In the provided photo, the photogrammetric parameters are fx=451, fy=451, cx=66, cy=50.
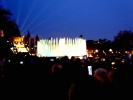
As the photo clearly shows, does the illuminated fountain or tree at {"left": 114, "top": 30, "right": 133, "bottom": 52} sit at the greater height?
tree at {"left": 114, "top": 30, "right": 133, "bottom": 52}

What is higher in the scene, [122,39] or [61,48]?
[122,39]

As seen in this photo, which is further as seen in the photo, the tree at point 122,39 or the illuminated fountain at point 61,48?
the tree at point 122,39

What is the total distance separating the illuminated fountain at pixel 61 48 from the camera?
1873 inches

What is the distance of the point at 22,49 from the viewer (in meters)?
61.7

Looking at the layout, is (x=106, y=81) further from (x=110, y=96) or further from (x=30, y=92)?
(x=30, y=92)

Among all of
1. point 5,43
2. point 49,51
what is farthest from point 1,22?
point 49,51

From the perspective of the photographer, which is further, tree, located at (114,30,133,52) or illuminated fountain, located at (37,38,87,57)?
tree, located at (114,30,133,52)

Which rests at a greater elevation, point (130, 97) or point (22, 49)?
point (22, 49)

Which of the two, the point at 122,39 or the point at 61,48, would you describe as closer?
the point at 61,48

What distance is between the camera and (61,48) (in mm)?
48812

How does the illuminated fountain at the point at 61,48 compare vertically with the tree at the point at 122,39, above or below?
below

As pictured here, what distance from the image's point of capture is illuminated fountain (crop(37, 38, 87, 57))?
47562 millimetres

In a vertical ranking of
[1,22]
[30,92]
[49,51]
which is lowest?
[30,92]

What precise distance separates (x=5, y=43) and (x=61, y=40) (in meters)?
6.26
